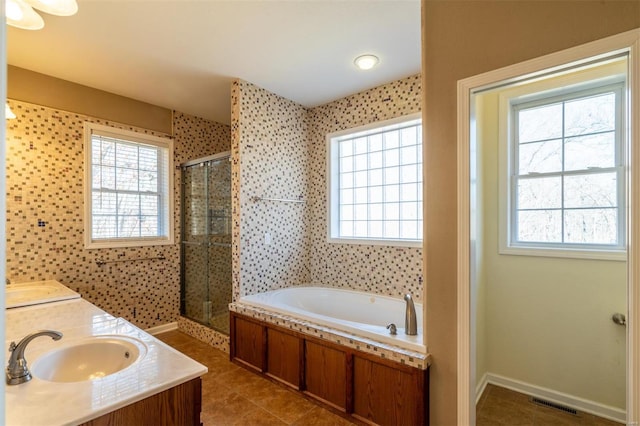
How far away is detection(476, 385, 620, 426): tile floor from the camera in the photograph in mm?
2061

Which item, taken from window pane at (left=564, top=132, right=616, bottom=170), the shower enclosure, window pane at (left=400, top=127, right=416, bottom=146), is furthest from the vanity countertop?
window pane at (left=564, top=132, right=616, bottom=170)

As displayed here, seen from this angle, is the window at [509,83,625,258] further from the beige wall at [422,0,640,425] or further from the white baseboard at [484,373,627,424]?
the beige wall at [422,0,640,425]

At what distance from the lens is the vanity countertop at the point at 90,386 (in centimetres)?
95

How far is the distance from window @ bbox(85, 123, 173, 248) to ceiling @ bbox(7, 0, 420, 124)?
62cm

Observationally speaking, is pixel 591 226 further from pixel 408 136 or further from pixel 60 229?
pixel 60 229

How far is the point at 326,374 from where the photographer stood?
7.21ft

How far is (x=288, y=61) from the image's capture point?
106 inches

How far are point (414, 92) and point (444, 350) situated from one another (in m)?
2.35

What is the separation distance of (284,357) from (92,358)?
1.40 m

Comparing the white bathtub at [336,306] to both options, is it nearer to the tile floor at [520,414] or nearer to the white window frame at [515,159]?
the tile floor at [520,414]

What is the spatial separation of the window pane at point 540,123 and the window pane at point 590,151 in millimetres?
147

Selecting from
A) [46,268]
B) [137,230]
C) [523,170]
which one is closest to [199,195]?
[137,230]

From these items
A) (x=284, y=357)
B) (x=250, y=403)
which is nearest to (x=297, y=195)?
(x=284, y=357)

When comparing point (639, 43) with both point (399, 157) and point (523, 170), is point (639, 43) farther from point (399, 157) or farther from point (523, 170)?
point (399, 157)
